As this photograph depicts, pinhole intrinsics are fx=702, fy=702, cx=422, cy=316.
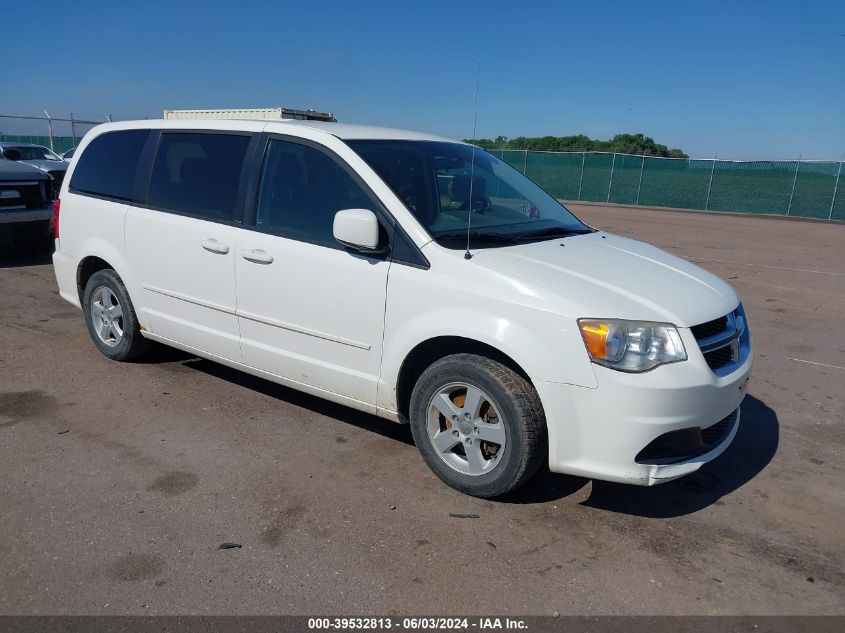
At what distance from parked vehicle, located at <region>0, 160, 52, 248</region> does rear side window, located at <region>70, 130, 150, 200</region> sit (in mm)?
4641

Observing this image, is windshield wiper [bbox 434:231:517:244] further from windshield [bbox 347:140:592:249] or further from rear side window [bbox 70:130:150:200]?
rear side window [bbox 70:130:150:200]

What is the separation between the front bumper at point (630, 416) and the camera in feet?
10.4

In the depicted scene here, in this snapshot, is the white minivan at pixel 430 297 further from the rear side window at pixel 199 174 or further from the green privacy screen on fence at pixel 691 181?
the green privacy screen on fence at pixel 691 181

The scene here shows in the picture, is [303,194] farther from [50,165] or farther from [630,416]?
[50,165]

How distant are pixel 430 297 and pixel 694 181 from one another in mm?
27033

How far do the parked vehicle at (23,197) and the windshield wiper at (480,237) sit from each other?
8078mm

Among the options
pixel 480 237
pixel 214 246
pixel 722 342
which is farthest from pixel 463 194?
pixel 722 342

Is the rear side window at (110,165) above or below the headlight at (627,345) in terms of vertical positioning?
above

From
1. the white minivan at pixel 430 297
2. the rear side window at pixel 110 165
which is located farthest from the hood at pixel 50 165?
the white minivan at pixel 430 297

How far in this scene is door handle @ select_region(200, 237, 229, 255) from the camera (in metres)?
4.45

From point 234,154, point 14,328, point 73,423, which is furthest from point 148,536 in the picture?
point 14,328

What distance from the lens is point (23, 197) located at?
9719 millimetres

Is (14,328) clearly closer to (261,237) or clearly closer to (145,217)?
(145,217)

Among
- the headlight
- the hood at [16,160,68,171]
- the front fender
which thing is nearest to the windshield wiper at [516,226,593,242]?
the front fender
